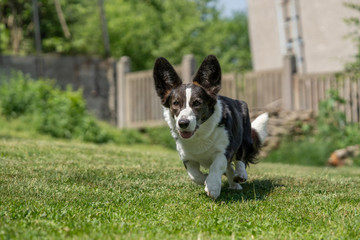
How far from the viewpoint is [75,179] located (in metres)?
5.45

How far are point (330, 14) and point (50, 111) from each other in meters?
9.91

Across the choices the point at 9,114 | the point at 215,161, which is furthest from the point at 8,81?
the point at 215,161

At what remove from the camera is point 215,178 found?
4688 mm

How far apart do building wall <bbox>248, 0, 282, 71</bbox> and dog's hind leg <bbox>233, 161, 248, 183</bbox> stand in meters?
14.9

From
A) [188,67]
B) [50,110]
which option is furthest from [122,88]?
[50,110]

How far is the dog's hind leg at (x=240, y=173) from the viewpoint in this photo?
5.16 m

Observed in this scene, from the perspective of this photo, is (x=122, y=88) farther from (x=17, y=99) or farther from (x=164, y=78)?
(x=164, y=78)

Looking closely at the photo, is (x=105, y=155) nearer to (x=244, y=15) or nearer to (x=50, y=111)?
(x=50, y=111)

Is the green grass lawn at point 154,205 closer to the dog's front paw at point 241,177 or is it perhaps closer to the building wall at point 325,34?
the dog's front paw at point 241,177

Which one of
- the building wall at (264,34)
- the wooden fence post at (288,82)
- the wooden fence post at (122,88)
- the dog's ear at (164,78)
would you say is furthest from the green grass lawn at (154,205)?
the building wall at (264,34)

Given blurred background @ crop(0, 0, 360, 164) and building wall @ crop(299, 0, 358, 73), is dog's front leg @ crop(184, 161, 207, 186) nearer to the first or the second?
blurred background @ crop(0, 0, 360, 164)

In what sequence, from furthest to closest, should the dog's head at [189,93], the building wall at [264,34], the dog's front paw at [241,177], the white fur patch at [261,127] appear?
the building wall at [264,34], the white fur patch at [261,127], the dog's front paw at [241,177], the dog's head at [189,93]

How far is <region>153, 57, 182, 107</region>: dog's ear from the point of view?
508cm

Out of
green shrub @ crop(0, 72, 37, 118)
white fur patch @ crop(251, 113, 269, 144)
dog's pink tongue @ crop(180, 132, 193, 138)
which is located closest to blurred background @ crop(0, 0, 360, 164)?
green shrub @ crop(0, 72, 37, 118)
